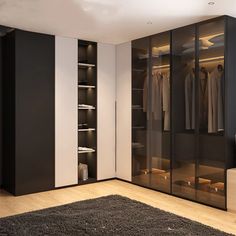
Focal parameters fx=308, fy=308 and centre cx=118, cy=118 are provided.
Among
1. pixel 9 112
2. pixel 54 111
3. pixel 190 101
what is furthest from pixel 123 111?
pixel 9 112

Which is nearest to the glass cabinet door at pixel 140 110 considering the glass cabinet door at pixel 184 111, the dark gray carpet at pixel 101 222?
the glass cabinet door at pixel 184 111

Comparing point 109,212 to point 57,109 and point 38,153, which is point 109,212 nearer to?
point 38,153

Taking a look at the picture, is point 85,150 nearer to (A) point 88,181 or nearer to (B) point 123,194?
(A) point 88,181

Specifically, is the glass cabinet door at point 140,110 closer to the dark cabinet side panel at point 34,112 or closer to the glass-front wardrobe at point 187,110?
the glass-front wardrobe at point 187,110

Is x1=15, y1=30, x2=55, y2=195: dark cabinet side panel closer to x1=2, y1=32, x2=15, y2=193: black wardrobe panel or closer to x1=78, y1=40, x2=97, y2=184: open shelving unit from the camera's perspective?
x1=2, y1=32, x2=15, y2=193: black wardrobe panel

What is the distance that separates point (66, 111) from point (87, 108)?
0.47 m

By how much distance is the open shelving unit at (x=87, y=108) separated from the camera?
18.3ft

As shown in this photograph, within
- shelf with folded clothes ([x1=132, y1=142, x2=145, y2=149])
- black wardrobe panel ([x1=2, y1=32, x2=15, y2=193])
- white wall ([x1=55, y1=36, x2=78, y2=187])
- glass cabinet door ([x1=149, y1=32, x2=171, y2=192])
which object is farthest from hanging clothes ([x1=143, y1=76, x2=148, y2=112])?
black wardrobe panel ([x1=2, y1=32, x2=15, y2=193])

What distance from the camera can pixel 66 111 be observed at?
5.19 m

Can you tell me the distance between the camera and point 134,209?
400 centimetres

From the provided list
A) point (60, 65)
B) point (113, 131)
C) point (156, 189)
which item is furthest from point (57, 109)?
point (156, 189)

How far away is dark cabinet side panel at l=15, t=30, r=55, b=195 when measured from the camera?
4.69m

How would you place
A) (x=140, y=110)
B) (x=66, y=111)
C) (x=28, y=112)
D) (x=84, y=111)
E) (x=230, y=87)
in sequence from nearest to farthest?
(x=230, y=87), (x=28, y=112), (x=66, y=111), (x=140, y=110), (x=84, y=111)

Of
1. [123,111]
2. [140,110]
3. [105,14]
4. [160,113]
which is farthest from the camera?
[123,111]
